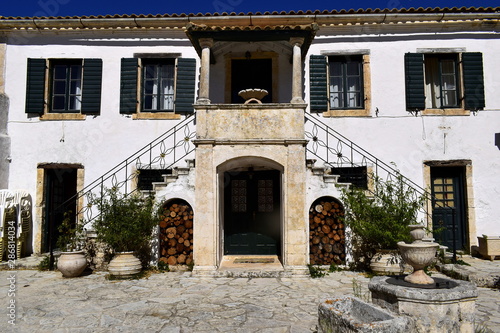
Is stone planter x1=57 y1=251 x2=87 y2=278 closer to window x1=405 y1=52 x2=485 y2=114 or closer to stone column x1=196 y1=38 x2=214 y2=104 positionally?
stone column x1=196 y1=38 x2=214 y2=104

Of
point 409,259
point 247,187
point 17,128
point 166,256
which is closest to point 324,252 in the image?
point 247,187

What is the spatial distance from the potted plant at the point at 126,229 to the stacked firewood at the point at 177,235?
35 centimetres

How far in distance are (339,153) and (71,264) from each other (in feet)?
22.8

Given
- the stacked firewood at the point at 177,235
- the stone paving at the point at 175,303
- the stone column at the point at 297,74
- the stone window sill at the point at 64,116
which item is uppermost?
the stone column at the point at 297,74

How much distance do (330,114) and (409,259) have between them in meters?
6.40

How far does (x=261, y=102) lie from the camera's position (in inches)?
386

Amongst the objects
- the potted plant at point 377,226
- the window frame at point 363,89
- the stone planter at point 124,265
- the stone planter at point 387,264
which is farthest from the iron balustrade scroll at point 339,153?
the stone planter at point 124,265

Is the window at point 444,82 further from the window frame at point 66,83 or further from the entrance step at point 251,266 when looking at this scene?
the window frame at point 66,83

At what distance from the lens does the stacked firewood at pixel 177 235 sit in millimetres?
8523

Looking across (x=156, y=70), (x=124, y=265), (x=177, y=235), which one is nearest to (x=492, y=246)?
(x=177, y=235)

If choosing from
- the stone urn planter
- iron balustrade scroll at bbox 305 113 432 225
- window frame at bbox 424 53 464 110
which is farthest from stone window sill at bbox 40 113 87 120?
window frame at bbox 424 53 464 110

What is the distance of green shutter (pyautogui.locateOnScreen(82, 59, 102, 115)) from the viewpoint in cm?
1052

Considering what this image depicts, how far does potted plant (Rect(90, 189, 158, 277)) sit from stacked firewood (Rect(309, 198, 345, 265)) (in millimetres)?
3521

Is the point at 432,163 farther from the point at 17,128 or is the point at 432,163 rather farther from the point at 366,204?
the point at 17,128
